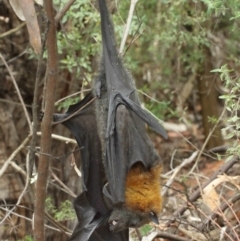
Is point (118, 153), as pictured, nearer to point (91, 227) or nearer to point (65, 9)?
point (91, 227)

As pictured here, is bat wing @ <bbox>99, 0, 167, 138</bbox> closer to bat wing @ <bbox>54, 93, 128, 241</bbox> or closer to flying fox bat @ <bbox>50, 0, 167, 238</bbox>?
flying fox bat @ <bbox>50, 0, 167, 238</bbox>

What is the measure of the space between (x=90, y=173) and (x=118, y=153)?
19.0 inches

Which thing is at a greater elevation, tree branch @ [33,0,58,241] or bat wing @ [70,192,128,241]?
tree branch @ [33,0,58,241]

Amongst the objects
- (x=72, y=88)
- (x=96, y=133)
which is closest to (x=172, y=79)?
(x=72, y=88)

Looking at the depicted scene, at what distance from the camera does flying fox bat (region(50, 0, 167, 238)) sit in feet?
10.7

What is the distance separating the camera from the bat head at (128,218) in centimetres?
338

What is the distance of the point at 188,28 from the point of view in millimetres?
6469

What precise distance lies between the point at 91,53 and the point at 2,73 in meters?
0.78

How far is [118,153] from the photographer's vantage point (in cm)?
329

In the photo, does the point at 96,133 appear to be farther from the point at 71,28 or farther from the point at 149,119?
the point at 71,28

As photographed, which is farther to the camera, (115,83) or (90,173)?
(90,173)

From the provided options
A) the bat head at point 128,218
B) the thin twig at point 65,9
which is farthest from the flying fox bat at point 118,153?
the thin twig at point 65,9

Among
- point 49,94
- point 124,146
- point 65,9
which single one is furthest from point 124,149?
point 65,9

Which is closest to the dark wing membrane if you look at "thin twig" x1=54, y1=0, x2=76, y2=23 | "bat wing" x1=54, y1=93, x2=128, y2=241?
"bat wing" x1=54, y1=93, x2=128, y2=241
